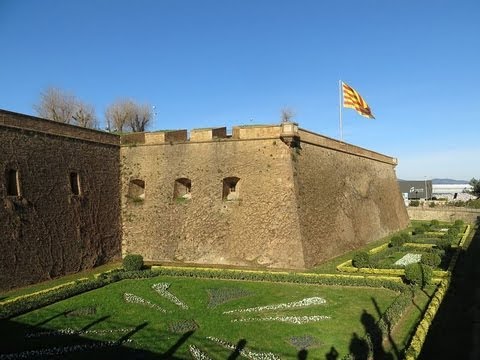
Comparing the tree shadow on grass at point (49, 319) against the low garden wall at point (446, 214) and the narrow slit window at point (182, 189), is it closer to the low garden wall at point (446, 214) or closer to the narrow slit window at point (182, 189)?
the narrow slit window at point (182, 189)

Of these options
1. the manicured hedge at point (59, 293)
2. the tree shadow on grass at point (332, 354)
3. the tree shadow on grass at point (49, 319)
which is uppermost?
the manicured hedge at point (59, 293)

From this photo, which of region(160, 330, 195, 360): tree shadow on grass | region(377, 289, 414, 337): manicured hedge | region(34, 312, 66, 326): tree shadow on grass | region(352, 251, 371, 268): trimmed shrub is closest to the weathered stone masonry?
region(352, 251, 371, 268): trimmed shrub

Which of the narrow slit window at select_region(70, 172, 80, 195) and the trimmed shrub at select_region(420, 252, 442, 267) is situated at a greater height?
the narrow slit window at select_region(70, 172, 80, 195)

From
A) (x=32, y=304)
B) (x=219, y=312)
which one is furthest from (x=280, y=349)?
(x=32, y=304)

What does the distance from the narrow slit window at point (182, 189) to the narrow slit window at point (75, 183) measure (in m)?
4.27

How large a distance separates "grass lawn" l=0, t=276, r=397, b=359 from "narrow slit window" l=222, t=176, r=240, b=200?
18.0 feet

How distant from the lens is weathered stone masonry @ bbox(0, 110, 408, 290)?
15.6 meters

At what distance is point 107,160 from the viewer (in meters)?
20.0

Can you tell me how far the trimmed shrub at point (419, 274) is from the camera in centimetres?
1373

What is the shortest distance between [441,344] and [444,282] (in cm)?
471

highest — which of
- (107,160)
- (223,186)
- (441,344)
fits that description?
(107,160)

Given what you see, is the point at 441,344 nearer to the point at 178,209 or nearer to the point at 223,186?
the point at 223,186

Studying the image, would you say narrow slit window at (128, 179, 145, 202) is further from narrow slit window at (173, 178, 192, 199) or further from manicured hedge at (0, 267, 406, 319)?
manicured hedge at (0, 267, 406, 319)

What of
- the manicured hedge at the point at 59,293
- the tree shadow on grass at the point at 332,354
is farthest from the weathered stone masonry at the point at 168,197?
the tree shadow on grass at the point at 332,354
